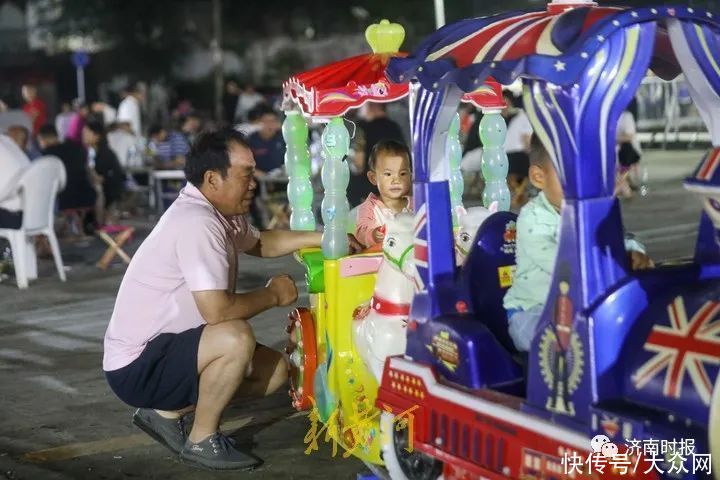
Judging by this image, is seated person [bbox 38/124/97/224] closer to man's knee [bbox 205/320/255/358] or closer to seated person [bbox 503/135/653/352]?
man's knee [bbox 205/320/255/358]

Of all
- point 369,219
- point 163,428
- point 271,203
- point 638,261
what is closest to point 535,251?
point 638,261

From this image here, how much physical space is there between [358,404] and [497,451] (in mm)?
1263

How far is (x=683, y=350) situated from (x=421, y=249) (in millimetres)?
1379

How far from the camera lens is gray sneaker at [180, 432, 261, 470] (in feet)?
17.5

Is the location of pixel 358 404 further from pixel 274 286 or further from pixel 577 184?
pixel 577 184

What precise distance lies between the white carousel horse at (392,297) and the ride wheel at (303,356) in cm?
66

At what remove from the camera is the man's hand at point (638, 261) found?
4.12 meters

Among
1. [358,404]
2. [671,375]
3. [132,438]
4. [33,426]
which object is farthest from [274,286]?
[671,375]

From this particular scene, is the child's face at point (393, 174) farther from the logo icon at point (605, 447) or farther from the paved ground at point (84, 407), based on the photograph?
the logo icon at point (605, 447)

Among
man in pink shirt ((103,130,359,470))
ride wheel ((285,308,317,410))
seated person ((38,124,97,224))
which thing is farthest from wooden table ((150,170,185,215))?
man in pink shirt ((103,130,359,470))

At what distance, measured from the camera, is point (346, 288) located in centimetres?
540

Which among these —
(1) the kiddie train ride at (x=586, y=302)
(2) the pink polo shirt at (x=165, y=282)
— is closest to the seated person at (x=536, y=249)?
(1) the kiddie train ride at (x=586, y=302)

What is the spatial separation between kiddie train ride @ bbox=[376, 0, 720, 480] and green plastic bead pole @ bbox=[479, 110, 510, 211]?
5.66 feet

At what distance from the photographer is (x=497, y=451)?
416cm
